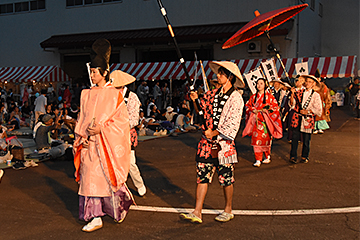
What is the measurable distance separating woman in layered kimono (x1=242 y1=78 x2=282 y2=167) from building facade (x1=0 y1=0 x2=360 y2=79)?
15.7 m

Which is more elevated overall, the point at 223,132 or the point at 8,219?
the point at 223,132

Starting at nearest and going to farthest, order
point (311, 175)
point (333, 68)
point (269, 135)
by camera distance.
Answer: point (311, 175) → point (269, 135) → point (333, 68)

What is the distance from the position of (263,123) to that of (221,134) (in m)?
4.03

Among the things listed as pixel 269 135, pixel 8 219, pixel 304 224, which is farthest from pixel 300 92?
pixel 8 219

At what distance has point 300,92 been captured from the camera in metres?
8.65

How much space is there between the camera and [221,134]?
4672 mm

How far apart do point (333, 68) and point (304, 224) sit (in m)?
17.0

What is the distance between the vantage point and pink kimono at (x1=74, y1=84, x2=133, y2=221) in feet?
14.7

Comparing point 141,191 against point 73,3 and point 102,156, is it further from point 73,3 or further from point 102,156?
point 73,3

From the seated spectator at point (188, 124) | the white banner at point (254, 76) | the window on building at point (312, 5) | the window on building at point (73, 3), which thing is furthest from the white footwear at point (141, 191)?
the window on building at point (73, 3)

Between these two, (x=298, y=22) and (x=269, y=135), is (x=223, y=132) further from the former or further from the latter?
(x=298, y=22)

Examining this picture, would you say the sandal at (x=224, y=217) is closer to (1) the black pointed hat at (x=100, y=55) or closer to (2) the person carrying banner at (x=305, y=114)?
(1) the black pointed hat at (x=100, y=55)

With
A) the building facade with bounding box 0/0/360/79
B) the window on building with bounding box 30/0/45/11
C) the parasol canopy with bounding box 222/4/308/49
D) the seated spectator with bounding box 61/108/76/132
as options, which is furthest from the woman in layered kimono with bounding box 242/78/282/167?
the window on building with bounding box 30/0/45/11

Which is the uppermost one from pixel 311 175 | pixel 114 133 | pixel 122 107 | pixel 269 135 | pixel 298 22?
pixel 298 22
